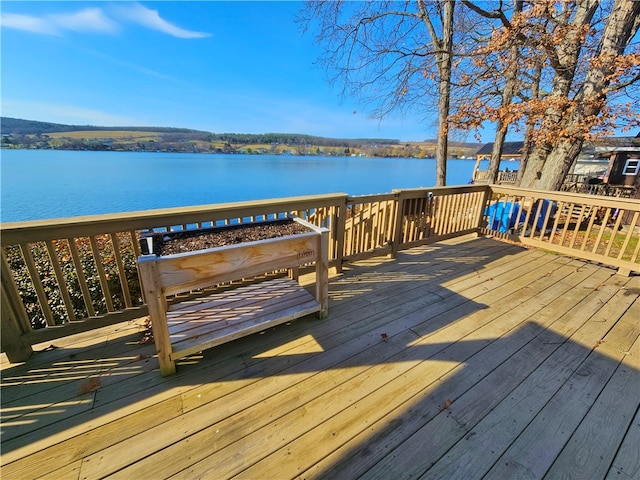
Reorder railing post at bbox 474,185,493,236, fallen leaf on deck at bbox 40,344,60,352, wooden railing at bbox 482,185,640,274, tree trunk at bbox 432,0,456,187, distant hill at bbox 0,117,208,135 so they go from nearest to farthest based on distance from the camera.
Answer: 1. fallen leaf on deck at bbox 40,344,60,352
2. wooden railing at bbox 482,185,640,274
3. railing post at bbox 474,185,493,236
4. tree trunk at bbox 432,0,456,187
5. distant hill at bbox 0,117,208,135

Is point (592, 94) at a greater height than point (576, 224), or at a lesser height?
greater

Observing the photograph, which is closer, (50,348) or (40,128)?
(50,348)

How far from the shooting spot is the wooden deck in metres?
1.26

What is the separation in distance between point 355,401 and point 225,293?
1513 mm

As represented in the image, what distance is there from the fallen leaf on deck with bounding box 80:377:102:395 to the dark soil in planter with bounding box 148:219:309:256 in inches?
37.6

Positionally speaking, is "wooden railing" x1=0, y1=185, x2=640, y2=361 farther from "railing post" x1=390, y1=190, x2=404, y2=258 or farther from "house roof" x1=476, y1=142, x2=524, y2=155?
"house roof" x1=476, y1=142, x2=524, y2=155

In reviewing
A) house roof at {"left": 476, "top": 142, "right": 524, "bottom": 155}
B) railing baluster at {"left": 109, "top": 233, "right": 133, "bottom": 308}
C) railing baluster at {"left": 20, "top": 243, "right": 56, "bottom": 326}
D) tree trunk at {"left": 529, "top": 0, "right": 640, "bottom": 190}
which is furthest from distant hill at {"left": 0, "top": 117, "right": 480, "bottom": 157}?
railing baluster at {"left": 20, "top": 243, "right": 56, "bottom": 326}

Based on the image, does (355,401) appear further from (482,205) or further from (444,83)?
(444,83)

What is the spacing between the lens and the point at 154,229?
2.29m

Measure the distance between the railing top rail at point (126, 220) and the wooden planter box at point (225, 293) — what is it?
0.92ft

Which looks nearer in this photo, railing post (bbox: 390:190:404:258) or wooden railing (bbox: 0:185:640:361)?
wooden railing (bbox: 0:185:640:361)

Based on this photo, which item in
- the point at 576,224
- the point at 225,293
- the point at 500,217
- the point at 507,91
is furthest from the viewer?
the point at 507,91

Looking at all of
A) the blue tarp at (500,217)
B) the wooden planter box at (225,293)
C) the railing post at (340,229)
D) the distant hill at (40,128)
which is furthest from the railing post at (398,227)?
the distant hill at (40,128)

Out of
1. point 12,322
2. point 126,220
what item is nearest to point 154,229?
point 126,220
